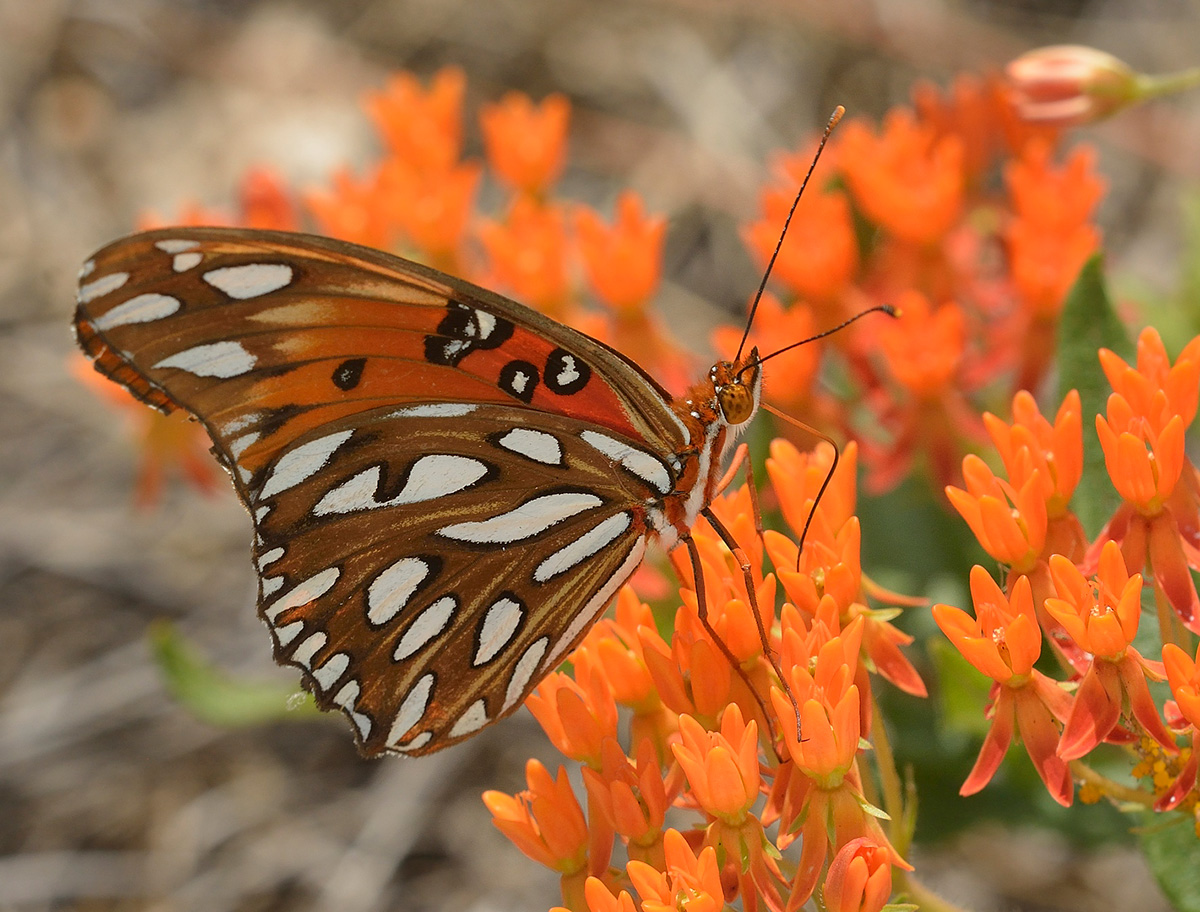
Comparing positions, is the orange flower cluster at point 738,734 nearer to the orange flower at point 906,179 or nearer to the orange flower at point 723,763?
the orange flower at point 723,763

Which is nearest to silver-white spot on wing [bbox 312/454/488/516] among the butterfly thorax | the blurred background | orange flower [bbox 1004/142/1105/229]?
the butterfly thorax

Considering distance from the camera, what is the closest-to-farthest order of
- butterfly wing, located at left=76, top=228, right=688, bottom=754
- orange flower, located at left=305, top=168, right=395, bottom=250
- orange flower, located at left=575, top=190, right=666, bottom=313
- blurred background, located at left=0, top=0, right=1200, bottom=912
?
butterfly wing, located at left=76, top=228, right=688, bottom=754, orange flower, located at left=575, top=190, right=666, bottom=313, orange flower, located at left=305, top=168, right=395, bottom=250, blurred background, located at left=0, top=0, right=1200, bottom=912

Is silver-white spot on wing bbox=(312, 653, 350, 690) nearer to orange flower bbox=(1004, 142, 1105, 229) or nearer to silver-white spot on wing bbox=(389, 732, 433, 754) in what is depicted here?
silver-white spot on wing bbox=(389, 732, 433, 754)

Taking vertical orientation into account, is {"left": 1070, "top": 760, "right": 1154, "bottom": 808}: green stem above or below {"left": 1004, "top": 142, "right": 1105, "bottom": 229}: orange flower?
below

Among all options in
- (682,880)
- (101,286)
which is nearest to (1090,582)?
(682,880)

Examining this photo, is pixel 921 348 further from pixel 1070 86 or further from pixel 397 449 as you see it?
pixel 397 449

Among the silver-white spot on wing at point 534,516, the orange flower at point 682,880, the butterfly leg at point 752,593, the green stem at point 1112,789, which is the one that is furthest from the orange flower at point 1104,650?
the silver-white spot on wing at point 534,516
